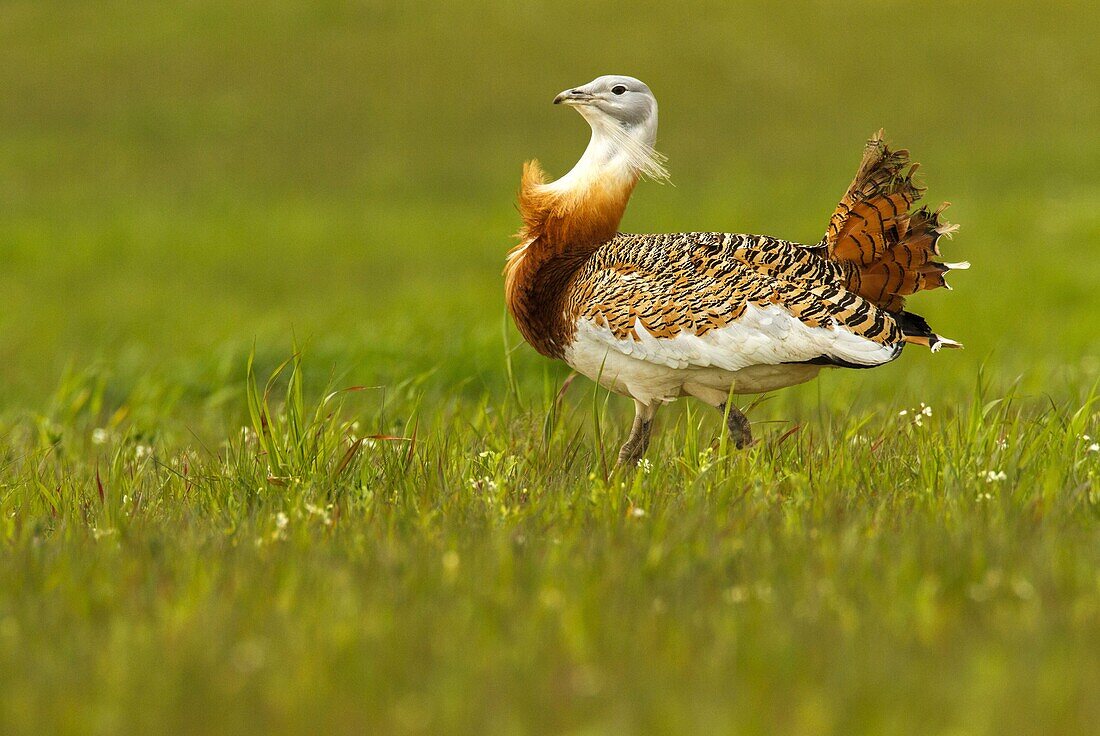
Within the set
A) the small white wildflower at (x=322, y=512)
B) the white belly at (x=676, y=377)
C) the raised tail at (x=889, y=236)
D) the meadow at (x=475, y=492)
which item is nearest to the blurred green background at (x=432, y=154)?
the meadow at (x=475, y=492)

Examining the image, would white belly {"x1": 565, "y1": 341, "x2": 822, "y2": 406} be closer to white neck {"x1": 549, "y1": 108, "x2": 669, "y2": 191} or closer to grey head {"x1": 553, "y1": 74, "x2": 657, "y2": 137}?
white neck {"x1": 549, "y1": 108, "x2": 669, "y2": 191}

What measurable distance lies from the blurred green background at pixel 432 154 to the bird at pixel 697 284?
2.41 m

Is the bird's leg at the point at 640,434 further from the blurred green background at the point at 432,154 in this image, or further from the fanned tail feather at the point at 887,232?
the blurred green background at the point at 432,154

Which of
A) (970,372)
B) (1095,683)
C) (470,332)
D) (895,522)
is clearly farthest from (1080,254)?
(1095,683)

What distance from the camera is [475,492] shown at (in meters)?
3.93

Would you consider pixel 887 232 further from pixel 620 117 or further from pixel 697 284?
pixel 620 117

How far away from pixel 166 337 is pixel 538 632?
7143mm

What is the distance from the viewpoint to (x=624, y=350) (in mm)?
4434

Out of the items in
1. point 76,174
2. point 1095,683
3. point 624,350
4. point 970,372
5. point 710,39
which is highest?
point 1095,683

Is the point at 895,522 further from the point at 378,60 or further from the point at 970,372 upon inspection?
the point at 378,60

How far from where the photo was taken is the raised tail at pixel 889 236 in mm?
4496

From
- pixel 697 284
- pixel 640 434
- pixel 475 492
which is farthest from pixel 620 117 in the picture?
pixel 475 492

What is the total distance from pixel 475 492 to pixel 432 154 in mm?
13221

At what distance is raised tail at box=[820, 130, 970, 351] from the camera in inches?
177
